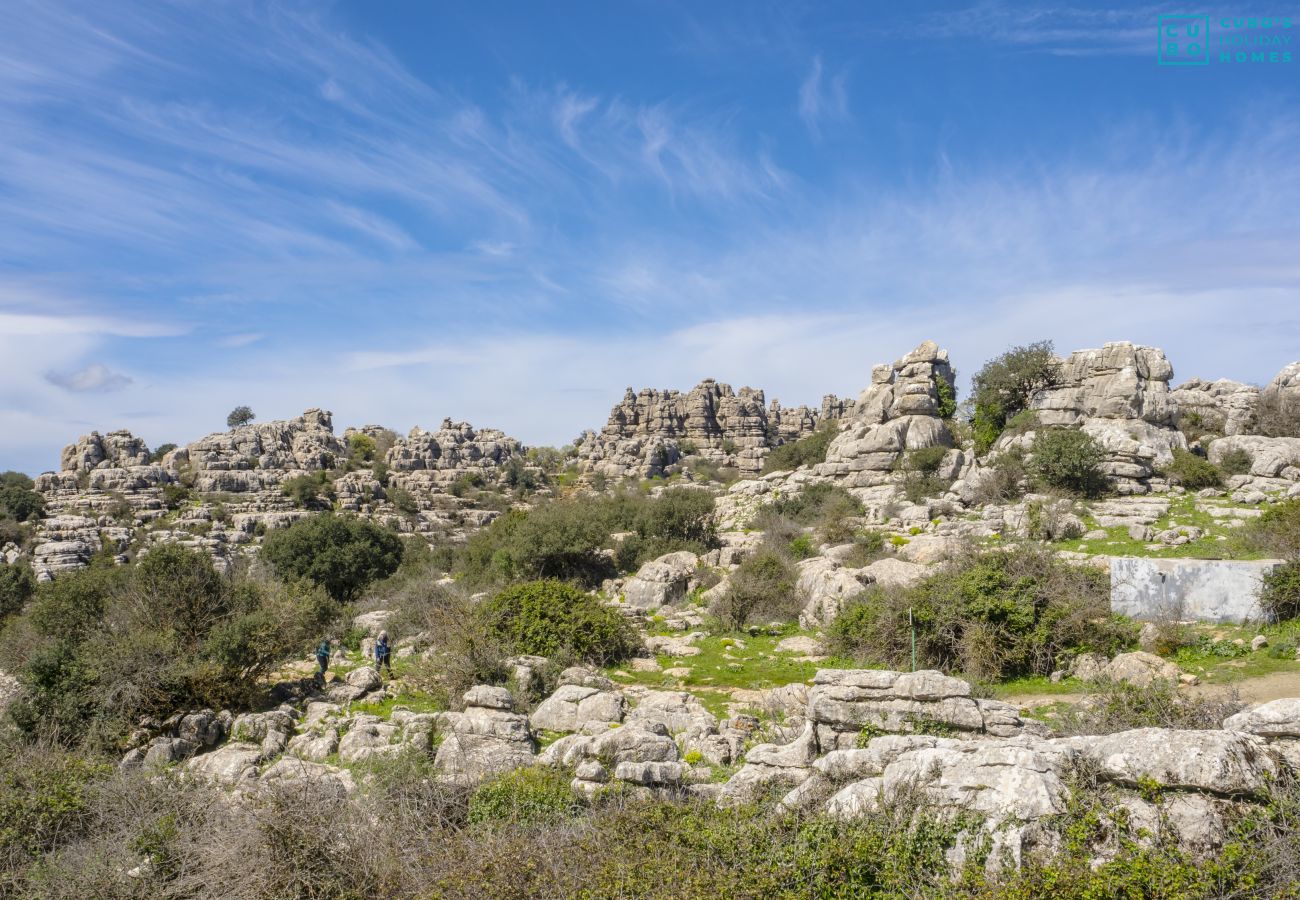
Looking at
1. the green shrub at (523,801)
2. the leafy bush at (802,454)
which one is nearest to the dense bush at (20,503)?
the leafy bush at (802,454)

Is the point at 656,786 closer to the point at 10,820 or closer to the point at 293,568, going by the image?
the point at 10,820

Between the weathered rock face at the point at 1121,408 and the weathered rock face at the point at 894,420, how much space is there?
13.9ft

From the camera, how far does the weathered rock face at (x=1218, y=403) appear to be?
1393 inches

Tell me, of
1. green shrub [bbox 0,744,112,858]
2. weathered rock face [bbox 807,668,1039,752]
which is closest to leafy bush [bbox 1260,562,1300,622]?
weathered rock face [bbox 807,668,1039,752]

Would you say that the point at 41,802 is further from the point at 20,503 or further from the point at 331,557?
the point at 20,503

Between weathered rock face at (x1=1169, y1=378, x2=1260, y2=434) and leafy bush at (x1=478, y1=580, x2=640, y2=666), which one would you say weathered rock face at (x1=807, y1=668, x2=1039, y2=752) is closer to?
leafy bush at (x1=478, y1=580, x2=640, y2=666)

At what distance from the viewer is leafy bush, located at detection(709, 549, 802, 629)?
21547mm

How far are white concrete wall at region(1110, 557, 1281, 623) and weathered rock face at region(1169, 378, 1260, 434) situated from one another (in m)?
22.1

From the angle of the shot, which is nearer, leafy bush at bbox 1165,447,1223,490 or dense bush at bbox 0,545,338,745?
dense bush at bbox 0,545,338,745

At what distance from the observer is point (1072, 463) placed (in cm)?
2931

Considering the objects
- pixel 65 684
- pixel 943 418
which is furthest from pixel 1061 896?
pixel 943 418

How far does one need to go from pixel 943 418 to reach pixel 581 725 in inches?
1345

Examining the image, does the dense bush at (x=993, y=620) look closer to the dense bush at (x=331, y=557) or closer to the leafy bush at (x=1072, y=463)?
the leafy bush at (x=1072, y=463)

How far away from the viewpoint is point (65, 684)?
13766 mm
